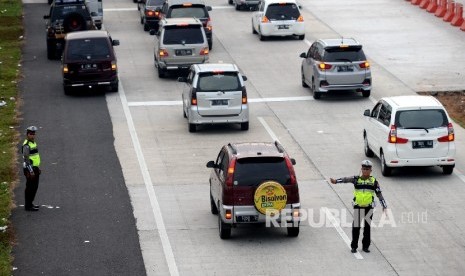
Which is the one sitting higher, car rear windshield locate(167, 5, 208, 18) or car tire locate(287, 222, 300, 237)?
car tire locate(287, 222, 300, 237)

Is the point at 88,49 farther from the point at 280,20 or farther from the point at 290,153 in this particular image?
the point at 280,20

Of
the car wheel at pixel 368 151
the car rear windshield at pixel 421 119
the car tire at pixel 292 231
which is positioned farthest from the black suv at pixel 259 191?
the car wheel at pixel 368 151

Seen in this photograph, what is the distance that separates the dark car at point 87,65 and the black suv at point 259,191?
1604cm

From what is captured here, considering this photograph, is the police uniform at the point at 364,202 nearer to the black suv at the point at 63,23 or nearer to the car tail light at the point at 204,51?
the car tail light at the point at 204,51

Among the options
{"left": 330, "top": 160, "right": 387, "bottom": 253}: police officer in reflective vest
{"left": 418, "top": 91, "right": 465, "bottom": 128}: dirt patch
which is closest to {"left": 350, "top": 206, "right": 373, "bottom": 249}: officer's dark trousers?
{"left": 330, "top": 160, "right": 387, "bottom": 253}: police officer in reflective vest

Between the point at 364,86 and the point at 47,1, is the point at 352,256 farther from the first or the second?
the point at 47,1

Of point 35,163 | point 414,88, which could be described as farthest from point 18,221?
point 414,88

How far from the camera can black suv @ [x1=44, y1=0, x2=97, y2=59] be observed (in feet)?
147

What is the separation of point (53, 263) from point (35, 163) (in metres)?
4.06

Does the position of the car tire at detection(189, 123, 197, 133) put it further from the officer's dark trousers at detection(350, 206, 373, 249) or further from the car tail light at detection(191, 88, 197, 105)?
the officer's dark trousers at detection(350, 206, 373, 249)

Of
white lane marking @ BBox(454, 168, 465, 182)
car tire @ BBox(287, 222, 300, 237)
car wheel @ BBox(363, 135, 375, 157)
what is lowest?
car wheel @ BBox(363, 135, 375, 157)

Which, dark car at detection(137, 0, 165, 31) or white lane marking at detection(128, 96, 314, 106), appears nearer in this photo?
white lane marking at detection(128, 96, 314, 106)

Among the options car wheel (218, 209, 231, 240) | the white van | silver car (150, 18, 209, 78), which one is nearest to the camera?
car wheel (218, 209, 231, 240)

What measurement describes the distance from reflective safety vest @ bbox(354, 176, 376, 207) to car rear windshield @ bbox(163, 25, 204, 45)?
19.9m
